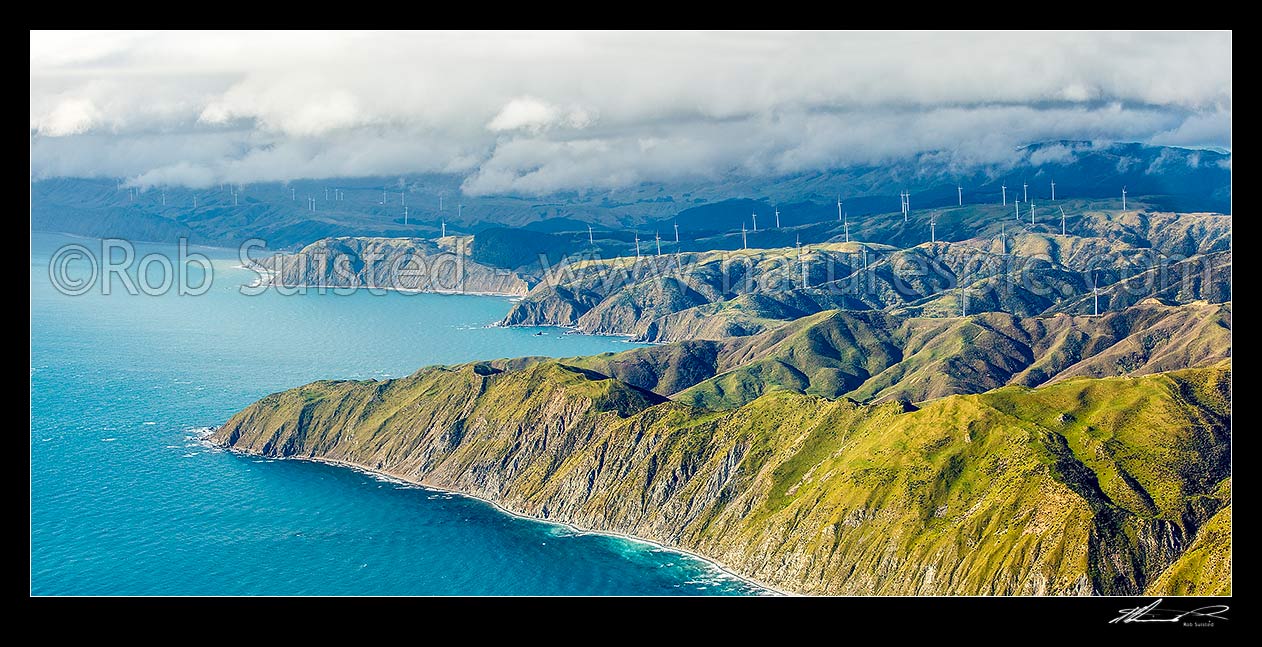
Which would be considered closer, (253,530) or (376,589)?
(376,589)

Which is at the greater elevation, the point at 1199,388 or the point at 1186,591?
the point at 1199,388

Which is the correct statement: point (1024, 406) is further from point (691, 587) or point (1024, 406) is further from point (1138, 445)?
point (691, 587)

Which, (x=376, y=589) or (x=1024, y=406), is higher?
(x=1024, y=406)

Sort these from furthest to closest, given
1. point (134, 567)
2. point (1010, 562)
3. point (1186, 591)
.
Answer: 1. point (134, 567)
2. point (1010, 562)
3. point (1186, 591)

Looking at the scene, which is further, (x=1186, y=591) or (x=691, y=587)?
(x=691, y=587)

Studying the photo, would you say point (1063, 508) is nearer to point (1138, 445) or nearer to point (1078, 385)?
point (1138, 445)

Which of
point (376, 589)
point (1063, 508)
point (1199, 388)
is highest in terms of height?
point (1199, 388)
